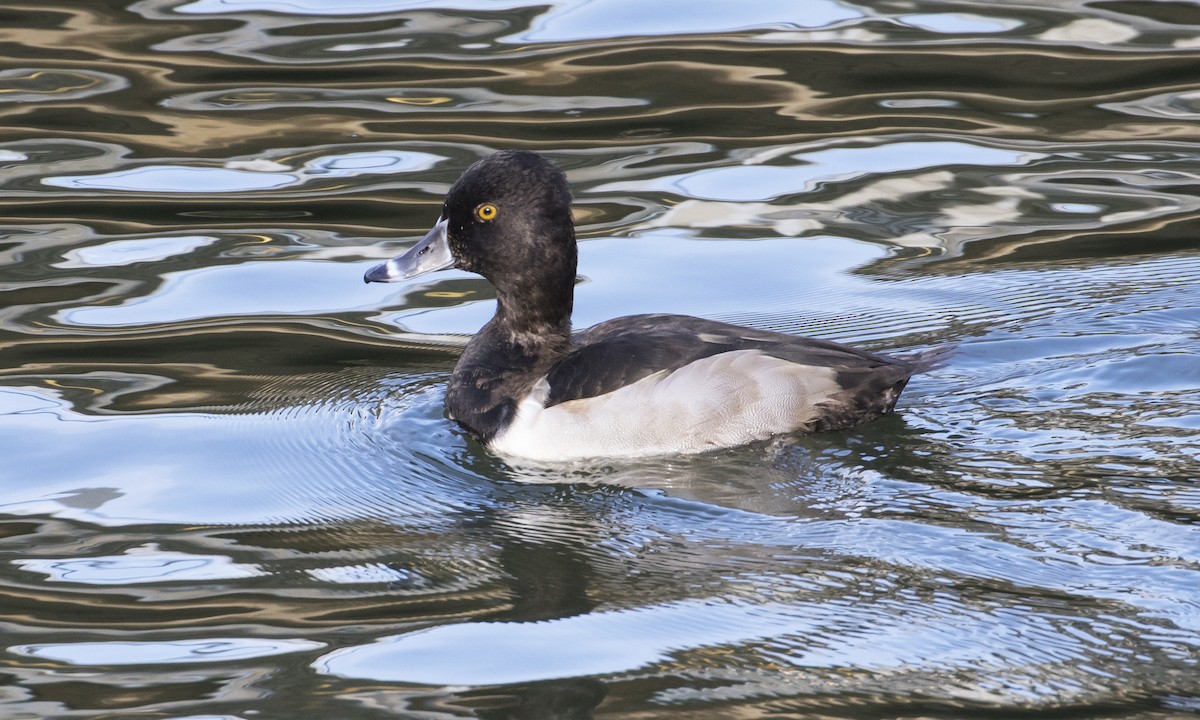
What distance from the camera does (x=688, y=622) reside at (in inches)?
189

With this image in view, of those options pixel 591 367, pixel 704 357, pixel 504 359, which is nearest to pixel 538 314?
pixel 504 359

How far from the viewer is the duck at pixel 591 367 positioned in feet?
20.7

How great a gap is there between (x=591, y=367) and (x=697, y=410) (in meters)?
0.46

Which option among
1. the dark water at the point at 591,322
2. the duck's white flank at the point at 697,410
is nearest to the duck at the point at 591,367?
the duck's white flank at the point at 697,410

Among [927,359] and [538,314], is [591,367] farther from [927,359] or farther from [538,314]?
[927,359]

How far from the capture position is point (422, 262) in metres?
6.99

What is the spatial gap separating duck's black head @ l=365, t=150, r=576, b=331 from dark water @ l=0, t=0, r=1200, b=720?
2.14 feet

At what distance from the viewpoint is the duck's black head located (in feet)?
21.9

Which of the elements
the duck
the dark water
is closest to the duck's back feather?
the duck

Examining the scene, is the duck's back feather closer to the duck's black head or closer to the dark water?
the dark water

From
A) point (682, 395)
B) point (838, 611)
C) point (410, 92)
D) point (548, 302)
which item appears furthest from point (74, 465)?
point (410, 92)

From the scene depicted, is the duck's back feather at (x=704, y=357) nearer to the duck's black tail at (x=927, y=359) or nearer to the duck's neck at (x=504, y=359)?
the duck's black tail at (x=927, y=359)

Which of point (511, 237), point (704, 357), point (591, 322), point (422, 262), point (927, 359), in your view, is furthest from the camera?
point (591, 322)

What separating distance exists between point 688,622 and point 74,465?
296cm
